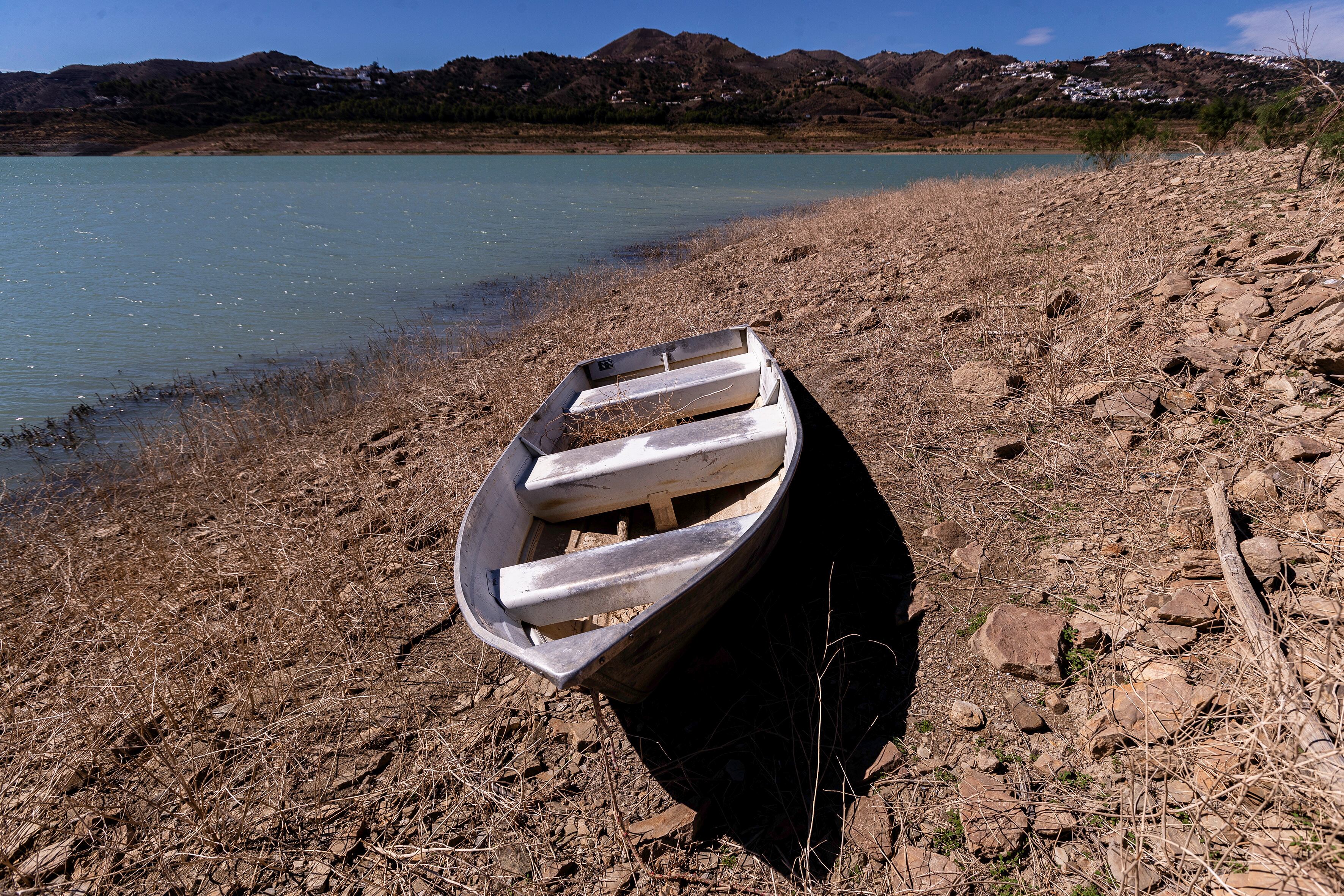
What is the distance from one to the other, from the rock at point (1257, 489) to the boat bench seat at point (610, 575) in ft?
7.69

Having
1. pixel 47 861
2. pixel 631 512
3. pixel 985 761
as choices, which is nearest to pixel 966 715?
pixel 985 761

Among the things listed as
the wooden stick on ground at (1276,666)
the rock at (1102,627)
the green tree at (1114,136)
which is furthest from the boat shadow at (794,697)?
the green tree at (1114,136)

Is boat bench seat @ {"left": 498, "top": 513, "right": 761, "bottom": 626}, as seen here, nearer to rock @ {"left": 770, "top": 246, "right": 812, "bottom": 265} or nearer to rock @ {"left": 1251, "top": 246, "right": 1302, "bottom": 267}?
rock @ {"left": 1251, "top": 246, "right": 1302, "bottom": 267}

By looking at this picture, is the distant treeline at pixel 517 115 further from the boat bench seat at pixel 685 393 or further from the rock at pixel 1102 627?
the rock at pixel 1102 627

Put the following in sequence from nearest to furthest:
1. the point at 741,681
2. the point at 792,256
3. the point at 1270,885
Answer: the point at 1270,885
the point at 741,681
the point at 792,256

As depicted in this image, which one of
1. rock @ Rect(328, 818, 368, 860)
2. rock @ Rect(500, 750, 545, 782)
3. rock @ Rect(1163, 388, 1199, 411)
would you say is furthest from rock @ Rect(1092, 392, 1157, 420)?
rock @ Rect(328, 818, 368, 860)

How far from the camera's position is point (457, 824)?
8.83 ft

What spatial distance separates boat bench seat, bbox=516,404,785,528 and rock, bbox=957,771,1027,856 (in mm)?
2258

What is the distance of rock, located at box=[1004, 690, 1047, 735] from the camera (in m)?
2.47

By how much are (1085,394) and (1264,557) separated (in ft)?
6.62

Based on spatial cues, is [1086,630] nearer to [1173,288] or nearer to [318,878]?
[318,878]

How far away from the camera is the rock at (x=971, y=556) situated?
3.28 metres

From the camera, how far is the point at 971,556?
333 centimetres

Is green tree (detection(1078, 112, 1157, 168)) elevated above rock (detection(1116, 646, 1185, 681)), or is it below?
above
